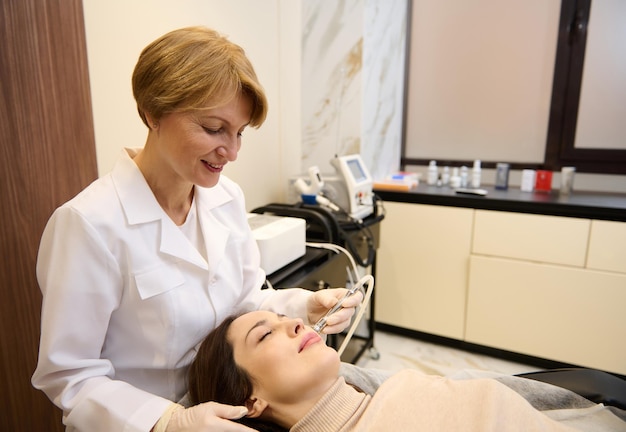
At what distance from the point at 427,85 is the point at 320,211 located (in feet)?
4.90

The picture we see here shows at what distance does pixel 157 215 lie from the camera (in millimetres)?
973

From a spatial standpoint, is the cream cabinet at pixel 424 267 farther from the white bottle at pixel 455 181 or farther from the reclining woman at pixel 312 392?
the reclining woman at pixel 312 392

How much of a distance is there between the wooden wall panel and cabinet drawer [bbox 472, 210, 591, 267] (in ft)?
6.59

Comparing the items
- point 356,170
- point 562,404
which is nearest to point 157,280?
point 562,404

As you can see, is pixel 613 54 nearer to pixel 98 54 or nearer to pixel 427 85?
pixel 427 85

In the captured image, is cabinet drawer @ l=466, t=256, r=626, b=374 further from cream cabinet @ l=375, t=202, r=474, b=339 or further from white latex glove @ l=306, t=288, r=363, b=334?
white latex glove @ l=306, t=288, r=363, b=334

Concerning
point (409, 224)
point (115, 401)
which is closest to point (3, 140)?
point (115, 401)

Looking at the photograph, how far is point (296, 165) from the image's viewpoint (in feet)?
8.23

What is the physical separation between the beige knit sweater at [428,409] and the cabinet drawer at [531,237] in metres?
1.49

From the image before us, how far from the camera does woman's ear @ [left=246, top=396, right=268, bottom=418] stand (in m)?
0.99

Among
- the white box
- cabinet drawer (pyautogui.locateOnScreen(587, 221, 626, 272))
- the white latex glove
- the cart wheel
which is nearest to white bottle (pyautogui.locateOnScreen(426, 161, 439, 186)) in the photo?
cabinet drawer (pyautogui.locateOnScreen(587, 221, 626, 272))

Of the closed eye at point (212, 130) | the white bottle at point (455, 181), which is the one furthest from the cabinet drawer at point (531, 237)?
the closed eye at point (212, 130)

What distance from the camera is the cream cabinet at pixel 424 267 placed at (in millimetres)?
2484

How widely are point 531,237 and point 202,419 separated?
207 cm
